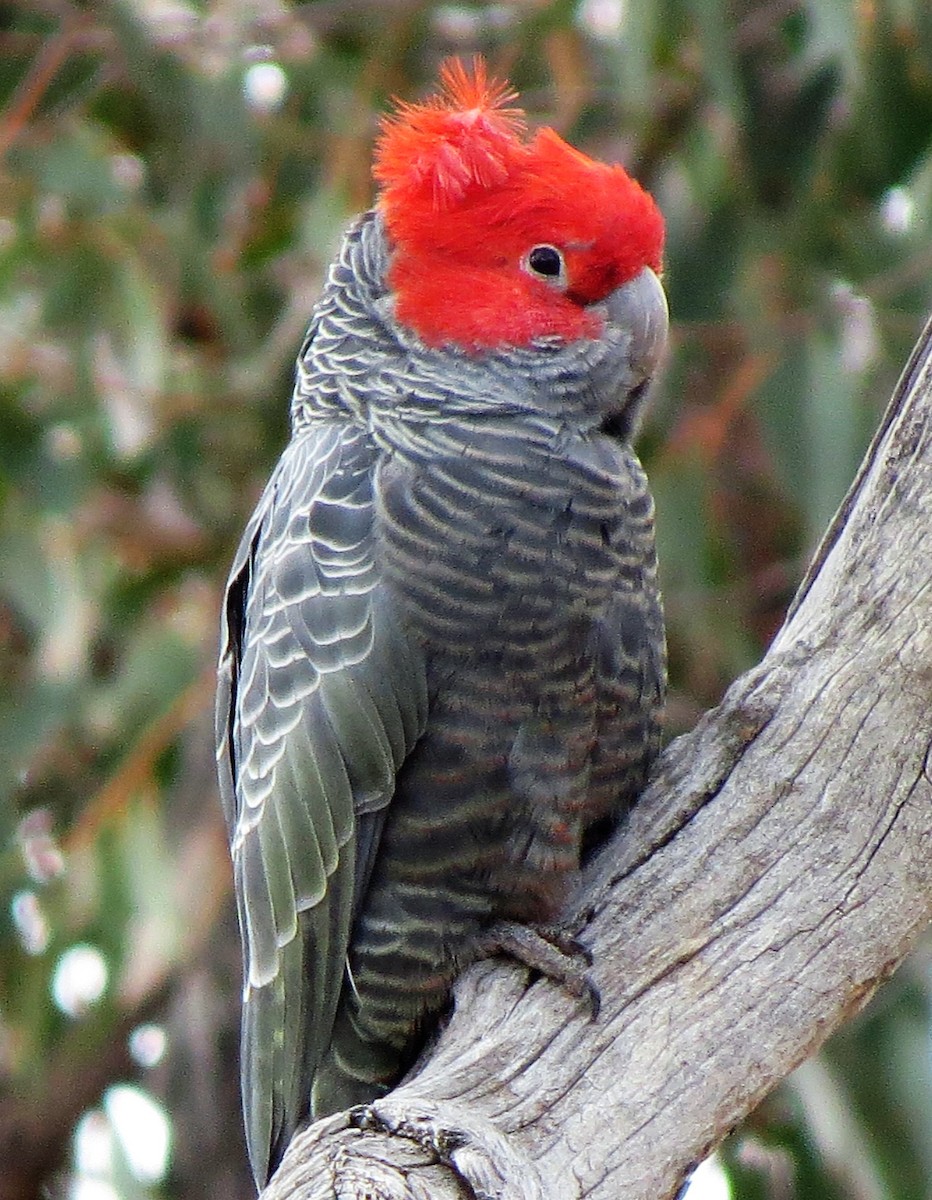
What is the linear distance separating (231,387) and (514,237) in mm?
1620

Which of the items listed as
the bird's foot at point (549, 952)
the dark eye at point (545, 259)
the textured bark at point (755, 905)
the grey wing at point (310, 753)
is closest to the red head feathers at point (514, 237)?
the dark eye at point (545, 259)

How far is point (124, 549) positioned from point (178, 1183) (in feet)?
5.12

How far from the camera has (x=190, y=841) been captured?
393cm

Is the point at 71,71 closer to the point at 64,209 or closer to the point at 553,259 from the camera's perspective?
the point at 64,209

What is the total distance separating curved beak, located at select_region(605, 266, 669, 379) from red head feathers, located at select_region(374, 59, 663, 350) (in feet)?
0.06

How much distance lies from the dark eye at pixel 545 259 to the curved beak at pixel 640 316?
0.09m

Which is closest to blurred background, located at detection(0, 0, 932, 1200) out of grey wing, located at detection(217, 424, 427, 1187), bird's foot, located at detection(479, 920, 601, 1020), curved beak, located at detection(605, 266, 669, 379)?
curved beak, located at detection(605, 266, 669, 379)

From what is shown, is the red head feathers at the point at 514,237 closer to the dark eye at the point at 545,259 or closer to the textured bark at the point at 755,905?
the dark eye at the point at 545,259

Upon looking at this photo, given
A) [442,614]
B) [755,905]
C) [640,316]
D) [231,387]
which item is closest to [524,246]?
[640,316]

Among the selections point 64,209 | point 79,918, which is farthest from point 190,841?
point 64,209

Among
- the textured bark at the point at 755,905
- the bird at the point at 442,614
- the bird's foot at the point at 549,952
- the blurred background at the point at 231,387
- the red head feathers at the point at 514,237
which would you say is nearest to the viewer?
the textured bark at the point at 755,905

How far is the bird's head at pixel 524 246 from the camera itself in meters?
2.38

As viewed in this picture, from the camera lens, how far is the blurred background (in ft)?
11.4

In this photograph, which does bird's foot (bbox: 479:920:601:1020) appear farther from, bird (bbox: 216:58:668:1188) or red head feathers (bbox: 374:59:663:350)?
red head feathers (bbox: 374:59:663:350)
